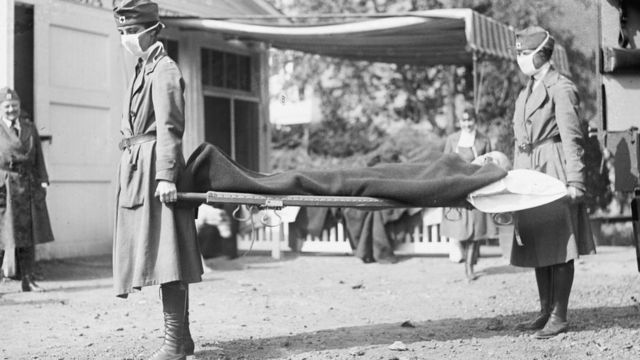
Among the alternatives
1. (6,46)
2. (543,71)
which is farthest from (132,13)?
(6,46)

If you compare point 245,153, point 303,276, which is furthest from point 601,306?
point 245,153

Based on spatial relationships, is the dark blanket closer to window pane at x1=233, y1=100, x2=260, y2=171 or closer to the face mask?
the face mask

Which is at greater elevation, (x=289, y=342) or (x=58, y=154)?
(x=58, y=154)

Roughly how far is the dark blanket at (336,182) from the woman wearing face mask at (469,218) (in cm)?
399

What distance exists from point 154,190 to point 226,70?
8.82m

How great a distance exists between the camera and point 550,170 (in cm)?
561

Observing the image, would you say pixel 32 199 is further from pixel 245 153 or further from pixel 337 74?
pixel 337 74

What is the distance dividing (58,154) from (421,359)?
6.67 m

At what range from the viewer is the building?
995 cm

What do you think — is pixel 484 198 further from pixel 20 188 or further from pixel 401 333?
pixel 20 188

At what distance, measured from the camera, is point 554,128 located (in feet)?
18.7

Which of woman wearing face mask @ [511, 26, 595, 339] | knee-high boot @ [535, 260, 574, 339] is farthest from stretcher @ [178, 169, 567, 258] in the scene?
knee-high boot @ [535, 260, 574, 339]

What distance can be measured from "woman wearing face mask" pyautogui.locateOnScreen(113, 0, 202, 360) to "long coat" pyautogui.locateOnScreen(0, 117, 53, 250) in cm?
395

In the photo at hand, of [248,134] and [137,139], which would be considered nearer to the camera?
[137,139]
